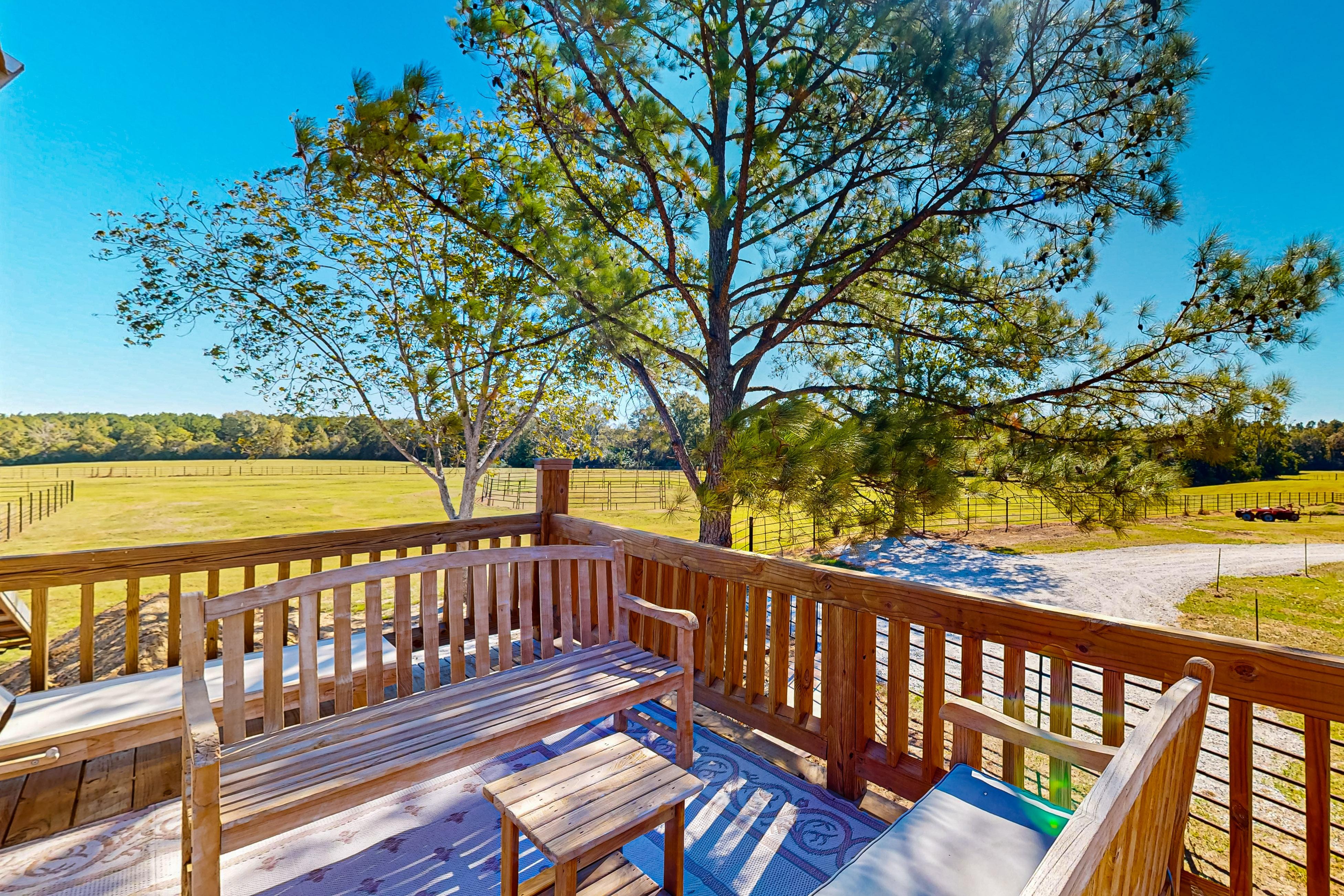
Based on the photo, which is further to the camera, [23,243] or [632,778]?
[23,243]

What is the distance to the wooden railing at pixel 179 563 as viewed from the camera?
2254 mm

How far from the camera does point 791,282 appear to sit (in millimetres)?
5211

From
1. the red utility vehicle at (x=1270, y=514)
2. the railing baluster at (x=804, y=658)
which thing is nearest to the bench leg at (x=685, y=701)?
the railing baluster at (x=804, y=658)

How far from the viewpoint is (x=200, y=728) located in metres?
1.28

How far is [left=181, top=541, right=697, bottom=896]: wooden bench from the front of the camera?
133 centimetres

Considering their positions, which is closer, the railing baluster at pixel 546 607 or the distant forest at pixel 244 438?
the railing baluster at pixel 546 607

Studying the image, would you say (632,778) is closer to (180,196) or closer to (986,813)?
(986,813)

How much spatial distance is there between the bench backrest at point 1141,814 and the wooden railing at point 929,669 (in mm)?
179

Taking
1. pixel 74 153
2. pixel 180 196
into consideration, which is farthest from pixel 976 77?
pixel 74 153

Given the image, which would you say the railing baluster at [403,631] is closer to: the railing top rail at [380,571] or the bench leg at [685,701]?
the railing top rail at [380,571]

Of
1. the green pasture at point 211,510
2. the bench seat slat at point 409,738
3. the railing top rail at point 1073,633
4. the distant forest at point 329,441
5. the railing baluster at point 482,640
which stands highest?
the distant forest at point 329,441

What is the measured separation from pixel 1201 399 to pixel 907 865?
181 inches

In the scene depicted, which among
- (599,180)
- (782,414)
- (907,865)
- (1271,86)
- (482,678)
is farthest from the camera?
(1271,86)

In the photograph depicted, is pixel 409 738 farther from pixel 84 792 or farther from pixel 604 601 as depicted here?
pixel 84 792
